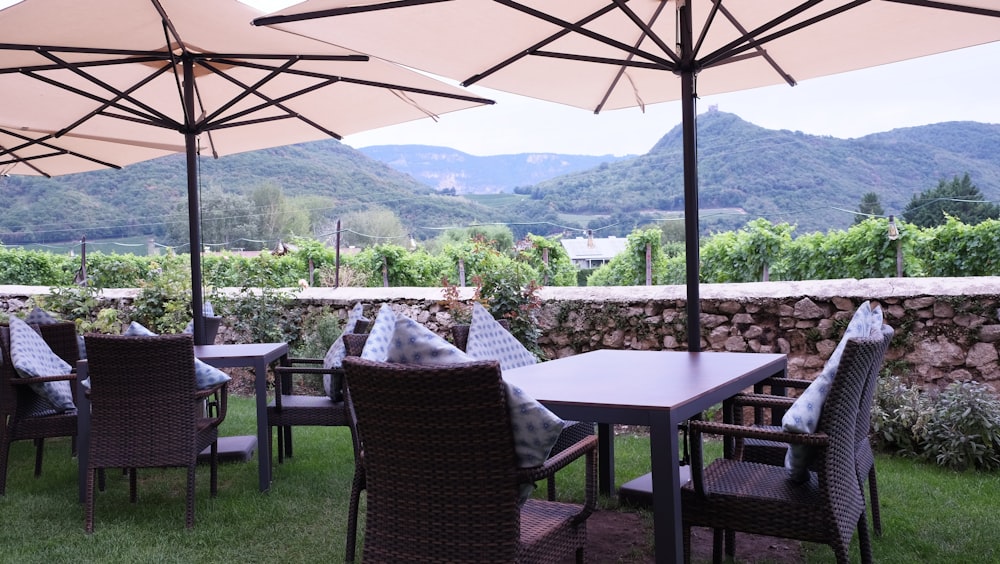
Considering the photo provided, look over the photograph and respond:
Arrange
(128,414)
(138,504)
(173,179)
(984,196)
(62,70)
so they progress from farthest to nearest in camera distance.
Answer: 1. (173,179)
2. (984,196)
3. (62,70)
4. (138,504)
5. (128,414)

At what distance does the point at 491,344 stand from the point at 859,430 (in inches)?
66.2

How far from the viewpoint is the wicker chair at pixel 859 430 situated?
275cm

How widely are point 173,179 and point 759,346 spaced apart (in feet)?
98.2

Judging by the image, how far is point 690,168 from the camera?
12.9 feet

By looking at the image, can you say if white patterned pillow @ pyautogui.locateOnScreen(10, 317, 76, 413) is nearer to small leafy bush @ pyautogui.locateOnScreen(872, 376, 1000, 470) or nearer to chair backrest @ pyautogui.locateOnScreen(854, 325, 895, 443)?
chair backrest @ pyautogui.locateOnScreen(854, 325, 895, 443)

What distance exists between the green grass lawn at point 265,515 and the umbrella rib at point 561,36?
2193 millimetres

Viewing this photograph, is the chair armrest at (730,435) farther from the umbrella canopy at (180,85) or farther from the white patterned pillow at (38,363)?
the white patterned pillow at (38,363)

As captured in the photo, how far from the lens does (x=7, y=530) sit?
361cm

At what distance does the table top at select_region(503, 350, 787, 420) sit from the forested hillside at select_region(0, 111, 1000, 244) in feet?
67.3

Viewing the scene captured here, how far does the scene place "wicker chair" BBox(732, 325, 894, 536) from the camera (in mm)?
2754

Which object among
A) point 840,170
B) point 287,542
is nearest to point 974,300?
point 287,542

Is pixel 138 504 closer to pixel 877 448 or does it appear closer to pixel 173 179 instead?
pixel 877 448

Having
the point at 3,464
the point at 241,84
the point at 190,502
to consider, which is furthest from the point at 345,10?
the point at 3,464

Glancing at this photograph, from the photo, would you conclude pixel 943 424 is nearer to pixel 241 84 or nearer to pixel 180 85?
pixel 241 84
